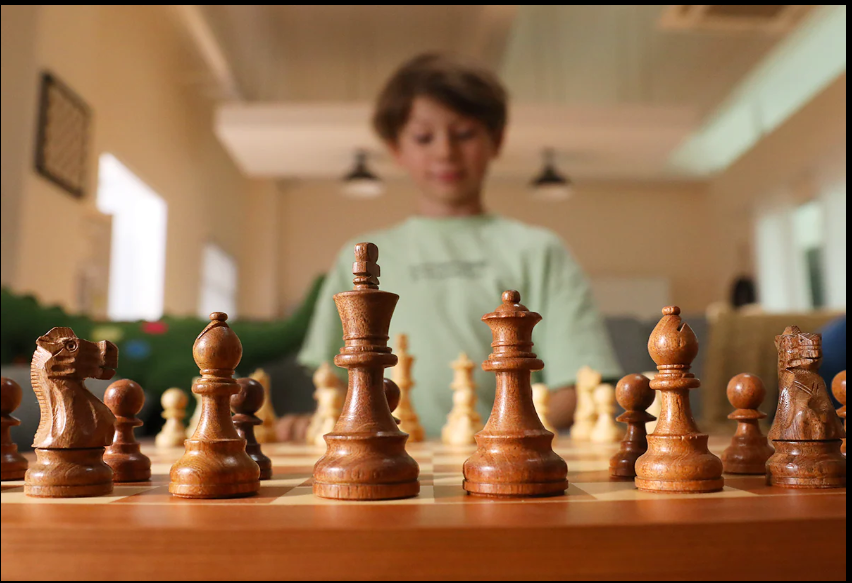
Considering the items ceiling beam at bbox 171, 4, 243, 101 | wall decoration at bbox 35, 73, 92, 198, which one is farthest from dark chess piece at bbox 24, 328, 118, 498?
ceiling beam at bbox 171, 4, 243, 101

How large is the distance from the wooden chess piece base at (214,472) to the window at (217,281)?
17.5ft

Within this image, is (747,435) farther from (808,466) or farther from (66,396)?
(66,396)

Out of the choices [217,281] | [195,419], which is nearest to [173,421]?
[195,419]

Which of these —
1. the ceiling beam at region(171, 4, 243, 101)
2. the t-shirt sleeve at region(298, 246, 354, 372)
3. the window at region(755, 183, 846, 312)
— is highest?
the ceiling beam at region(171, 4, 243, 101)

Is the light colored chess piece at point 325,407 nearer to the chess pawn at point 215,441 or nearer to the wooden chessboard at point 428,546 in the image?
the chess pawn at point 215,441

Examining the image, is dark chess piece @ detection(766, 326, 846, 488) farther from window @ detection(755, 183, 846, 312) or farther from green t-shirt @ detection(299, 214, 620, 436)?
window @ detection(755, 183, 846, 312)

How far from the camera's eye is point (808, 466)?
0.58 metres

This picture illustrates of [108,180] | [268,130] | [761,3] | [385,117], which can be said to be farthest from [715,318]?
[268,130]

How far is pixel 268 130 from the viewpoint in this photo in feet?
19.1

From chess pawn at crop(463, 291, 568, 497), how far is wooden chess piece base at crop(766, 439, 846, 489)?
0.18 m

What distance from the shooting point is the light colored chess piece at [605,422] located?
117cm

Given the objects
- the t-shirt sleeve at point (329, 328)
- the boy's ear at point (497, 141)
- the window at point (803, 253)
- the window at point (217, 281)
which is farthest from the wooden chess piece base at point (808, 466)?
the window at point (217, 281)

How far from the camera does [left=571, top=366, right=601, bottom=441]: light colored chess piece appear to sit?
4.24 feet

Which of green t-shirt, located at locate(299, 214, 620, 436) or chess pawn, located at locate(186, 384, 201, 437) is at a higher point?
green t-shirt, located at locate(299, 214, 620, 436)
